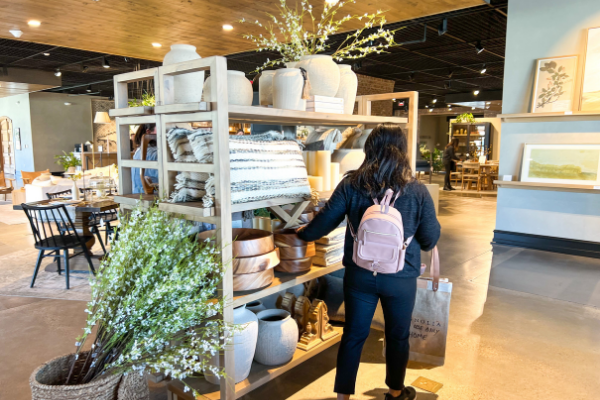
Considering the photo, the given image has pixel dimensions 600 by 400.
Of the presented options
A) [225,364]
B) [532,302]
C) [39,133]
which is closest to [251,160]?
[225,364]

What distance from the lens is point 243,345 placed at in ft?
6.54

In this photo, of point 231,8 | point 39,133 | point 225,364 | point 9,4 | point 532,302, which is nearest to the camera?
point 225,364

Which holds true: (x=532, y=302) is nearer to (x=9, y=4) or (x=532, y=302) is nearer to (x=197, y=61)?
(x=197, y=61)

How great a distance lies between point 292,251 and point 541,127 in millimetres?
4684

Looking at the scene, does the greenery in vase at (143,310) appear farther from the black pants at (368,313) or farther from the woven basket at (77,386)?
the black pants at (368,313)

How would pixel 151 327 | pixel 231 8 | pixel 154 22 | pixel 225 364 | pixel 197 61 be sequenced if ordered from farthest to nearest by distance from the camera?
pixel 154 22 → pixel 231 8 → pixel 225 364 → pixel 197 61 → pixel 151 327

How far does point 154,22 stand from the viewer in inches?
204

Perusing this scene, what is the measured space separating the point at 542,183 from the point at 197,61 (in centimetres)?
501

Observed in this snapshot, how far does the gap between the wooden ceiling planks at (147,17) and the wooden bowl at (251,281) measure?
3.49 metres

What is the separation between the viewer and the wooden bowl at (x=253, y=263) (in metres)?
1.92

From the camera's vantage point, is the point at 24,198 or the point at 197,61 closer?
the point at 197,61

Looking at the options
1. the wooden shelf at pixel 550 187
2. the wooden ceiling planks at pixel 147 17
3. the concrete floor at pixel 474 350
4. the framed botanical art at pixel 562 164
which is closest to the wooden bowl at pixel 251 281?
the concrete floor at pixel 474 350

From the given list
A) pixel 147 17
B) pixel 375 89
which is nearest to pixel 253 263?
pixel 147 17

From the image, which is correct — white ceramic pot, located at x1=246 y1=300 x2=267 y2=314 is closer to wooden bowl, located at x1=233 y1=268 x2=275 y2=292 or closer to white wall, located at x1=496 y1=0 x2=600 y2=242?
wooden bowl, located at x1=233 y1=268 x2=275 y2=292
